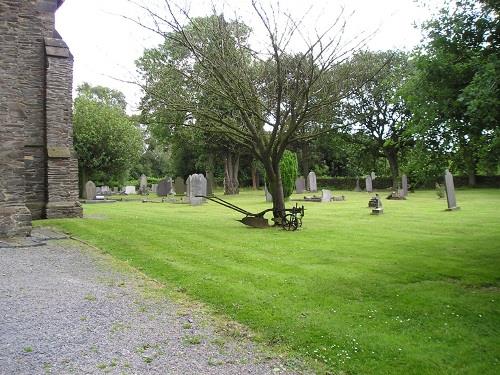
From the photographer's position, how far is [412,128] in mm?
8078

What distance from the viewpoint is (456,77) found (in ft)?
24.4

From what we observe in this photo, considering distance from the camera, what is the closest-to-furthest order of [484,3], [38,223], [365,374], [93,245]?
A: [365,374], [484,3], [93,245], [38,223]

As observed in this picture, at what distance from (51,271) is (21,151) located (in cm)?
494

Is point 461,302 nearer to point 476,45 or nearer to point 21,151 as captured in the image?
point 476,45

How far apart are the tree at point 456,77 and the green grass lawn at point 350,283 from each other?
2211 millimetres

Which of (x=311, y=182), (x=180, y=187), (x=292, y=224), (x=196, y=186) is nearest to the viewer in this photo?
(x=292, y=224)

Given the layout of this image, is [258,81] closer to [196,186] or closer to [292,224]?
[292,224]

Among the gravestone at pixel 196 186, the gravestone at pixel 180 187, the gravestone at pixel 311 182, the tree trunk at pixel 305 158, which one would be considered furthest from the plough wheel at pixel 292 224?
the tree trunk at pixel 305 158

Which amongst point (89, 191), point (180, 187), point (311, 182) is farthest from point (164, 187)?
point (311, 182)

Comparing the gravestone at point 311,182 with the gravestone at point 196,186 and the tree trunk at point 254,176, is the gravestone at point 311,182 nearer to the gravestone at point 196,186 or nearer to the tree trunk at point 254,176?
the tree trunk at point 254,176

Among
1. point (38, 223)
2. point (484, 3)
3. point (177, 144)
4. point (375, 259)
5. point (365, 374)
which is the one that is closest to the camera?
point (365, 374)

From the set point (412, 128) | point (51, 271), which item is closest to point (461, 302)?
point (412, 128)

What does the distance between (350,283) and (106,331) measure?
144 inches

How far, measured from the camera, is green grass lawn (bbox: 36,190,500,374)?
14.8 ft
